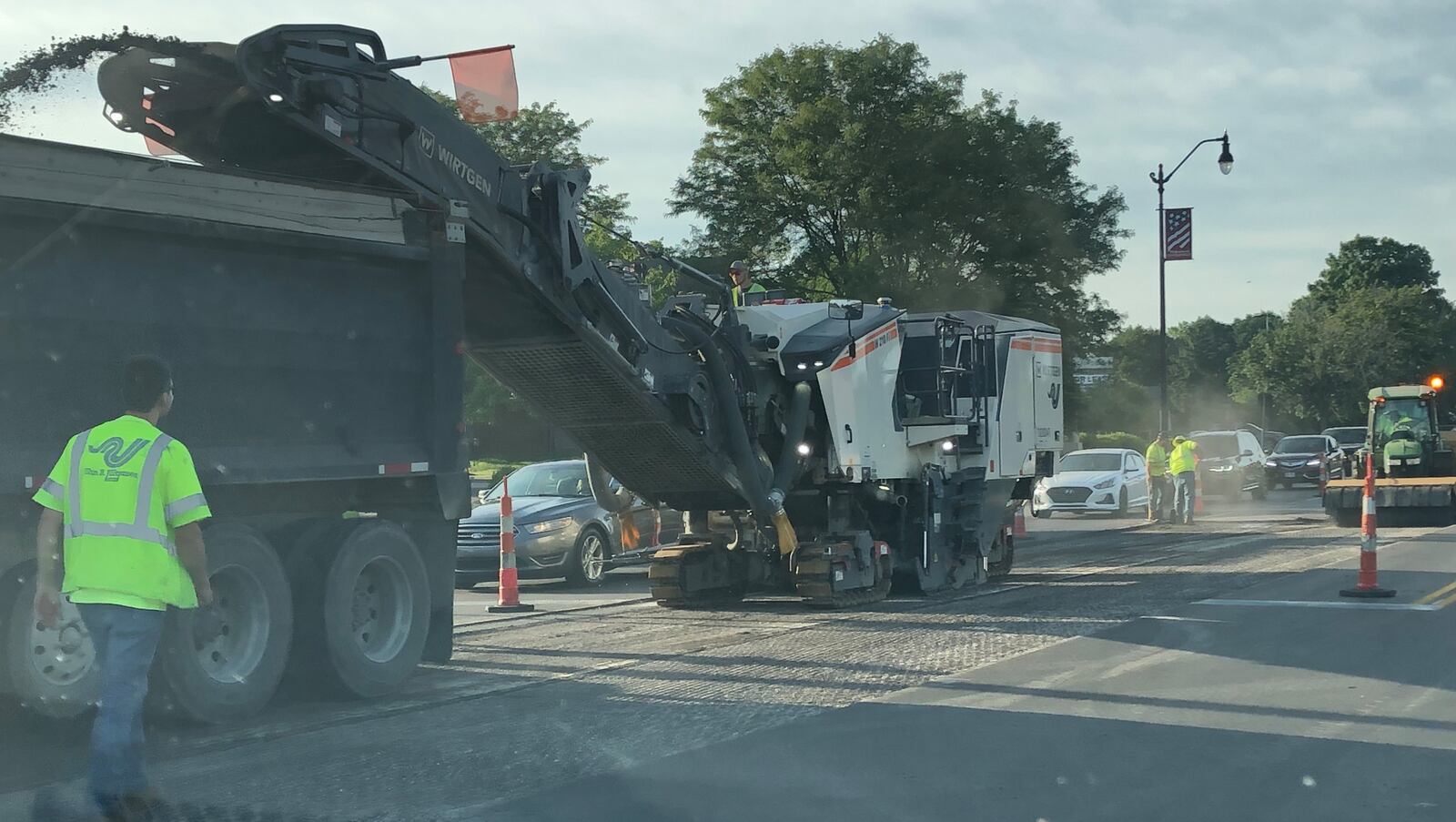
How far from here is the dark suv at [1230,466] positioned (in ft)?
121

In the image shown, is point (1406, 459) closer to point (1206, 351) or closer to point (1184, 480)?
point (1184, 480)

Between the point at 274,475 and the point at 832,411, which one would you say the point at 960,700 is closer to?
the point at 274,475

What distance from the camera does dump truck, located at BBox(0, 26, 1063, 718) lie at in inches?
291

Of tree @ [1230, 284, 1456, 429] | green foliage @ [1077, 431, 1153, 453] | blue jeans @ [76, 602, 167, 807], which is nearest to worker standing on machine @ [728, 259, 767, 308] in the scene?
blue jeans @ [76, 602, 167, 807]

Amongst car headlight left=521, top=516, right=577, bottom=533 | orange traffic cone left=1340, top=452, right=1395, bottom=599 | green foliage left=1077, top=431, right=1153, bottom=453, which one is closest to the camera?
orange traffic cone left=1340, top=452, right=1395, bottom=599

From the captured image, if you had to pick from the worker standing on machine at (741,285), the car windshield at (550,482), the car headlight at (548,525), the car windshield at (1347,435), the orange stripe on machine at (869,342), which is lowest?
the car headlight at (548,525)

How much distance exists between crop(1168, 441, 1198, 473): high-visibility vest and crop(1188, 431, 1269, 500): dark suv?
10161 millimetres

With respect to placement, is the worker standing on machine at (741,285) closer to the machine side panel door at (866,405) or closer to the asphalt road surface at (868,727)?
the machine side panel door at (866,405)

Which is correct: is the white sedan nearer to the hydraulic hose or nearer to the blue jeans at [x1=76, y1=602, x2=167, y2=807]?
the hydraulic hose

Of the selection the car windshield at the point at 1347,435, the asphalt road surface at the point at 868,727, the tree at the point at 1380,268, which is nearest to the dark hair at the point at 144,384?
the asphalt road surface at the point at 868,727

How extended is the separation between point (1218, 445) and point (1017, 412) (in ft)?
75.8

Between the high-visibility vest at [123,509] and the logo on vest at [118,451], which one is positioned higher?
the logo on vest at [118,451]

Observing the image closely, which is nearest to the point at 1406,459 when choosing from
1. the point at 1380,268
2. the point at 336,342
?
the point at 336,342

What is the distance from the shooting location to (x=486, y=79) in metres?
9.30
